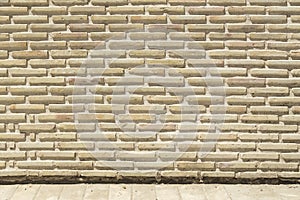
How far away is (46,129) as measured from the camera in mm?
3977

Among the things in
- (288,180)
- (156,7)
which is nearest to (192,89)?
(156,7)

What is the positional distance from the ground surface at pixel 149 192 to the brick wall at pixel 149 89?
4.4 inches

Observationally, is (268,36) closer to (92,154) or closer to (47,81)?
(92,154)

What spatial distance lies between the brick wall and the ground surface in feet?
0.36

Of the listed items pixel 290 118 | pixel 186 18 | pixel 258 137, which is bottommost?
pixel 258 137

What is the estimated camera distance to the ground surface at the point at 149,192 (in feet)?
12.2

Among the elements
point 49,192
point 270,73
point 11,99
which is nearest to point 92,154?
point 49,192

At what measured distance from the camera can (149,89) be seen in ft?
13.0

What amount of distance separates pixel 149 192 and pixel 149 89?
0.92m

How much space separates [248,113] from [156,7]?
128cm

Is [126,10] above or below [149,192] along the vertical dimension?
above

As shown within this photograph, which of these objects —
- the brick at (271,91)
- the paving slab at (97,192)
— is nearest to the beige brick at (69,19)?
the paving slab at (97,192)

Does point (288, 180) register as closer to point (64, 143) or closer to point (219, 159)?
point (219, 159)

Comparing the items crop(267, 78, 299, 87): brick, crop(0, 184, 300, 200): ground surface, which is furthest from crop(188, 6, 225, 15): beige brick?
crop(0, 184, 300, 200): ground surface
